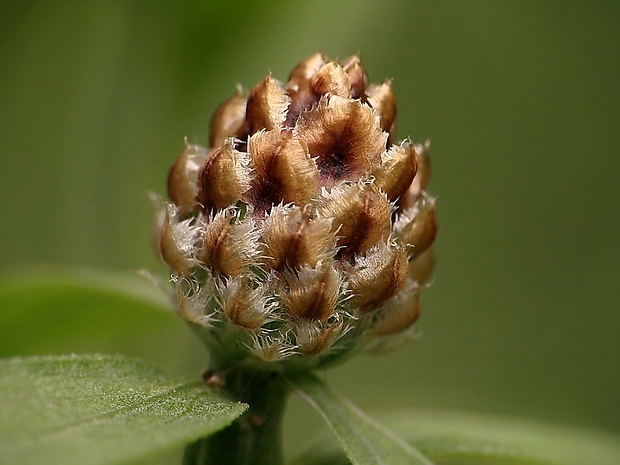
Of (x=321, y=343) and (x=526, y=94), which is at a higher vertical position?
(x=526, y=94)

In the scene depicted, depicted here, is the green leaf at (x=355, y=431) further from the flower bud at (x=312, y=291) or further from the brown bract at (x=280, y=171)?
the brown bract at (x=280, y=171)

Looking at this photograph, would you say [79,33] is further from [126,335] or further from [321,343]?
[321,343]

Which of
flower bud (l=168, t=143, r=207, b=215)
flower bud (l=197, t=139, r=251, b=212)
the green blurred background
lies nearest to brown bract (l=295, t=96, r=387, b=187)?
flower bud (l=197, t=139, r=251, b=212)

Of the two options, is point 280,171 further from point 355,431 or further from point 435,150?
point 435,150

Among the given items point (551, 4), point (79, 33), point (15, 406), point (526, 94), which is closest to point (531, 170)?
point (526, 94)

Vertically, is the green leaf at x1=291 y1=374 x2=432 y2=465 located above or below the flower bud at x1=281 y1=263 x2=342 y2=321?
below

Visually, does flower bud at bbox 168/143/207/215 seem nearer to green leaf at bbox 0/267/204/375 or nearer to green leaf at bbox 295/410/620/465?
green leaf at bbox 0/267/204/375
